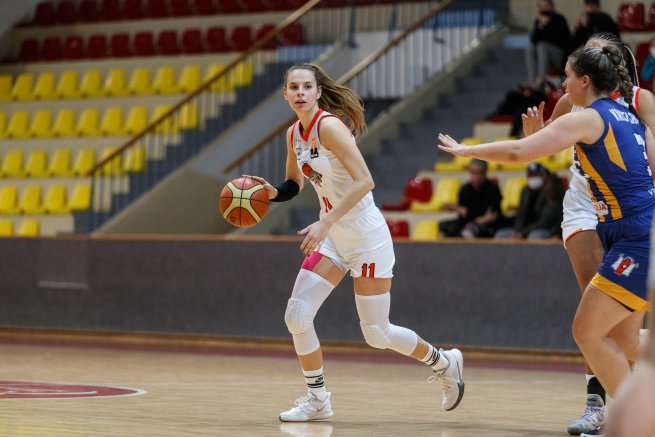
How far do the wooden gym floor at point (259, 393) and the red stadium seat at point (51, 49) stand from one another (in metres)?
9.23

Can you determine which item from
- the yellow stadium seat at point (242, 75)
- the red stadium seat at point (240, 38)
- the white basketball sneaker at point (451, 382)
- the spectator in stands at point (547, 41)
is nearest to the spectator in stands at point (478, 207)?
the spectator in stands at point (547, 41)

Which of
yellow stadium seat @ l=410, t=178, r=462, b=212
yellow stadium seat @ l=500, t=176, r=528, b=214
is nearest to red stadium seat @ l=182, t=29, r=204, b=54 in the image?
yellow stadium seat @ l=410, t=178, r=462, b=212

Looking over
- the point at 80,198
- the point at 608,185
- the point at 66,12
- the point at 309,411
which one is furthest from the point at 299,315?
the point at 66,12

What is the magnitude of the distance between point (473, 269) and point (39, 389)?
5048 mm

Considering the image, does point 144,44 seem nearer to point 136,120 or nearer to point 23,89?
point 23,89

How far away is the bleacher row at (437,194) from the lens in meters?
13.6

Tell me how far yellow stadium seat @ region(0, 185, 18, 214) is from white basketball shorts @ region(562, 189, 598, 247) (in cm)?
1301

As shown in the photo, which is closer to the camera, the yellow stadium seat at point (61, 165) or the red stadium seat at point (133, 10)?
the yellow stadium seat at point (61, 165)

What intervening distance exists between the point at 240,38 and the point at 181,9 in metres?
2.03

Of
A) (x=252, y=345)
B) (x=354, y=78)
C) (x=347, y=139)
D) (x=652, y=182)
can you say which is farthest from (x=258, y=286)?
(x=652, y=182)

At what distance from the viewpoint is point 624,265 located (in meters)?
5.25

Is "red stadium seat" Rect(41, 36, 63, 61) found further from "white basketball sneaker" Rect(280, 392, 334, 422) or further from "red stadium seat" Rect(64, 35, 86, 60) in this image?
"white basketball sneaker" Rect(280, 392, 334, 422)

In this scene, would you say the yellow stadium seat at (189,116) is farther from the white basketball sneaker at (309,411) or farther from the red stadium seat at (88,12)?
the white basketball sneaker at (309,411)

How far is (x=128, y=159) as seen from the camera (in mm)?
17203
